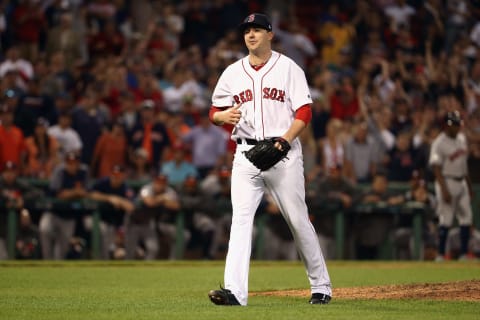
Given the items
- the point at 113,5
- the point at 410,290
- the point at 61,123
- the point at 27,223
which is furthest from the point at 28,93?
the point at 410,290

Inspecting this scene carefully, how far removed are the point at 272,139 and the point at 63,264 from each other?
7.02m

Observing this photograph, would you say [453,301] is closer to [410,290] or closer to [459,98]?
[410,290]

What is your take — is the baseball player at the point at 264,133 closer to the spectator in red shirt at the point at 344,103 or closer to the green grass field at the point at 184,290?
the green grass field at the point at 184,290

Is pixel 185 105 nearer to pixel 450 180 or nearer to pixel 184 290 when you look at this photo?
pixel 450 180

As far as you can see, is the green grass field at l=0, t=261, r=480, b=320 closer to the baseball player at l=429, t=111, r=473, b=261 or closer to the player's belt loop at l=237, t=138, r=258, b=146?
the baseball player at l=429, t=111, r=473, b=261

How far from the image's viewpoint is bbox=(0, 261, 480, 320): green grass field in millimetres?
7199

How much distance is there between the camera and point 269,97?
7.63 meters

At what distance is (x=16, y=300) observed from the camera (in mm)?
8406

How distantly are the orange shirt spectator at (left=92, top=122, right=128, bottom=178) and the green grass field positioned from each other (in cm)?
261

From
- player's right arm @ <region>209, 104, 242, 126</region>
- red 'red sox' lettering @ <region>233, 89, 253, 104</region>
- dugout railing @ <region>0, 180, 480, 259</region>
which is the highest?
red 'red sox' lettering @ <region>233, 89, 253, 104</region>

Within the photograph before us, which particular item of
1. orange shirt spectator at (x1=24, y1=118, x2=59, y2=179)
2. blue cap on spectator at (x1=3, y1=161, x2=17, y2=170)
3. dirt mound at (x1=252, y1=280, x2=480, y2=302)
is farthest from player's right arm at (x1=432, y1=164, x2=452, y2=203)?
blue cap on spectator at (x1=3, y1=161, x2=17, y2=170)

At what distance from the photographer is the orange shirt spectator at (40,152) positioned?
53.1 ft

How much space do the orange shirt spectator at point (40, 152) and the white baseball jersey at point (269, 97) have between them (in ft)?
29.2

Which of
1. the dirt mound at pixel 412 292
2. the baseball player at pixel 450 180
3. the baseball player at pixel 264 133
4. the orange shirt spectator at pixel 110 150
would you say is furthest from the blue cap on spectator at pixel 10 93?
the baseball player at pixel 264 133
